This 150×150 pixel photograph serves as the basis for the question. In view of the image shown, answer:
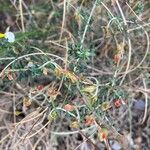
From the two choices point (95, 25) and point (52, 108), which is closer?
point (52, 108)

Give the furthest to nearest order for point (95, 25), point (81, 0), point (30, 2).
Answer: point (30, 2) < point (95, 25) < point (81, 0)

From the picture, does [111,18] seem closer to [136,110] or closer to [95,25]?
[95,25]

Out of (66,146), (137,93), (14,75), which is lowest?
(66,146)

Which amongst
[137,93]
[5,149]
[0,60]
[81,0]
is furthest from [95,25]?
[5,149]

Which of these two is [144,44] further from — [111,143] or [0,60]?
[0,60]

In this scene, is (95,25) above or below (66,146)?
above

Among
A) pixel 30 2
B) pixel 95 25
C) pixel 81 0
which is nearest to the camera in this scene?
pixel 81 0

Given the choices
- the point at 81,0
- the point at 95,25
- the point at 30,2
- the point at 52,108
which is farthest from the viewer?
the point at 30,2

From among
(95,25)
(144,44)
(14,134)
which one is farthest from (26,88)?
(144,44)

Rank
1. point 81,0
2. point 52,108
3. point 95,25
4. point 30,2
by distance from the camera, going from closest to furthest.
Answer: point 52,108, point 81,0, point 95,25, point 30,2
